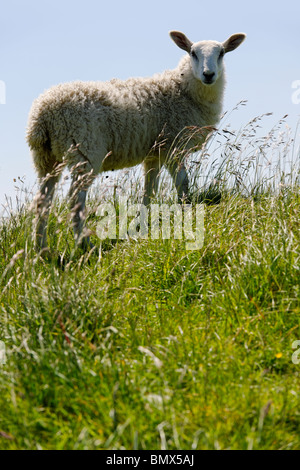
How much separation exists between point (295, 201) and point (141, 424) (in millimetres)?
3188

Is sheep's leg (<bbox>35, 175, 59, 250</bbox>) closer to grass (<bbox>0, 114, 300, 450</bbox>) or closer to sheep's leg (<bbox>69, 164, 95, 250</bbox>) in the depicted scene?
sheep's leg (<bbox>69, 164, 95, 250</bbox>)

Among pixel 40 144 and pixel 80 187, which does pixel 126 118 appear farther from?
pixel 80 187

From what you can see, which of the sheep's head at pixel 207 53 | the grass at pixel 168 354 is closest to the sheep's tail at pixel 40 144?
the sheep's head at pixel 207 53

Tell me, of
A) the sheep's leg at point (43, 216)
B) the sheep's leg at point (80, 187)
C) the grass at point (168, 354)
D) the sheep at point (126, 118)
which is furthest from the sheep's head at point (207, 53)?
the grass at point (168, 354)

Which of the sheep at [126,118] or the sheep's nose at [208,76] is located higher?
the sheep's nose at [208,76]

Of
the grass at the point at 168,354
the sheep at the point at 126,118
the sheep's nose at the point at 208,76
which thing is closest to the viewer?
the grass at the point at 168,354

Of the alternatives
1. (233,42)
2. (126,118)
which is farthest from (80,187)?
(233,42)

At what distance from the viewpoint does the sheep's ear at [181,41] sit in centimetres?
690

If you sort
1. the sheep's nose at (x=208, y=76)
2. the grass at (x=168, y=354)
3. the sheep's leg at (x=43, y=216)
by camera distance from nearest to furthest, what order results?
the grass at (x=168, y=354), the sheep's leg at (x=43, y=216), the sheep's nose at (x=208, y=76)

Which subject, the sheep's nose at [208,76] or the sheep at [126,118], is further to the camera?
the sheep's nose at [208,76]

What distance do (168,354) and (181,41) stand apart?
5.28 metres

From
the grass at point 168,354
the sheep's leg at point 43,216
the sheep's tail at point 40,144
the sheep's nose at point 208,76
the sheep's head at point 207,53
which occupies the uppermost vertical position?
the sheep's head at point 207,53

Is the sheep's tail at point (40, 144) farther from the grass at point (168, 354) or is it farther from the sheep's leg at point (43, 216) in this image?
the grass at point (168, 354)

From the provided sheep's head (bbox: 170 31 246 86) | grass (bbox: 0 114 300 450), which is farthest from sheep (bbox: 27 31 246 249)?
grass (bbox: 0 114 300 450)
